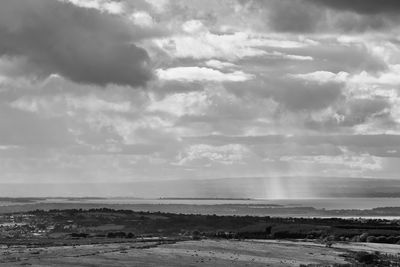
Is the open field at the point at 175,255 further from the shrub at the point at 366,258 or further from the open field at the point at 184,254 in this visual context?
the shrub at the point at 366,258

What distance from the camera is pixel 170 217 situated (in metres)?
187

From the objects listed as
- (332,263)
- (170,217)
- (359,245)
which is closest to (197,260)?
(332,263)

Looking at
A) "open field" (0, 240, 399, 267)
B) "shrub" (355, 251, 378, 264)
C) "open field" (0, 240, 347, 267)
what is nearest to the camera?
"open field" (0, 240, 347, 267)

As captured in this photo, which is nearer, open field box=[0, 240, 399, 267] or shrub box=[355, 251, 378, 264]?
open field box=[0, 240, 399, 267]

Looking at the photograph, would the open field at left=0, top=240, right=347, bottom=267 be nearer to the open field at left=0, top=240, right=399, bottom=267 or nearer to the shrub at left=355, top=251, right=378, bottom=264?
the open field at left=0, top=240, right=399, bottom=267

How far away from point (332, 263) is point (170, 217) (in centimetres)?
9780

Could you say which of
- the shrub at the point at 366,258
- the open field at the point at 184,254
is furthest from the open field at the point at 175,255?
the shrub at the point at 366,258

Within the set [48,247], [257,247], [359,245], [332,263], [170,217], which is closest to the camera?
[332,263]

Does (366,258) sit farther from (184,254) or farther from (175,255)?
(175,255)

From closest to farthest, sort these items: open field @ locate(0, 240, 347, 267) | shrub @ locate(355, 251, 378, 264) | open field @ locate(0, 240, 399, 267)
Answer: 1. open field @ locate(0, 240, 347, 267)
2. open field @ locate(0, 240, 399, 267)
3. shrub @ locate(355, 251, 378, 264)

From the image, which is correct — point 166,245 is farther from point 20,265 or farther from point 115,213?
point 115,213

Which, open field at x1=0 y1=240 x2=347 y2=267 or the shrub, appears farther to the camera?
the shrub

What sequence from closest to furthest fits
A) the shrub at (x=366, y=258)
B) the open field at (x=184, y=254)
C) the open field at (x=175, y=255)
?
the open field at (x=175, y=255), the open field at (x=184, y=254), the shrub at (x=366, y=258)

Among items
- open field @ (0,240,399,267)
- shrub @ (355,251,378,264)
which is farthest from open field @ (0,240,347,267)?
shrub @ (355,251,378,264)
